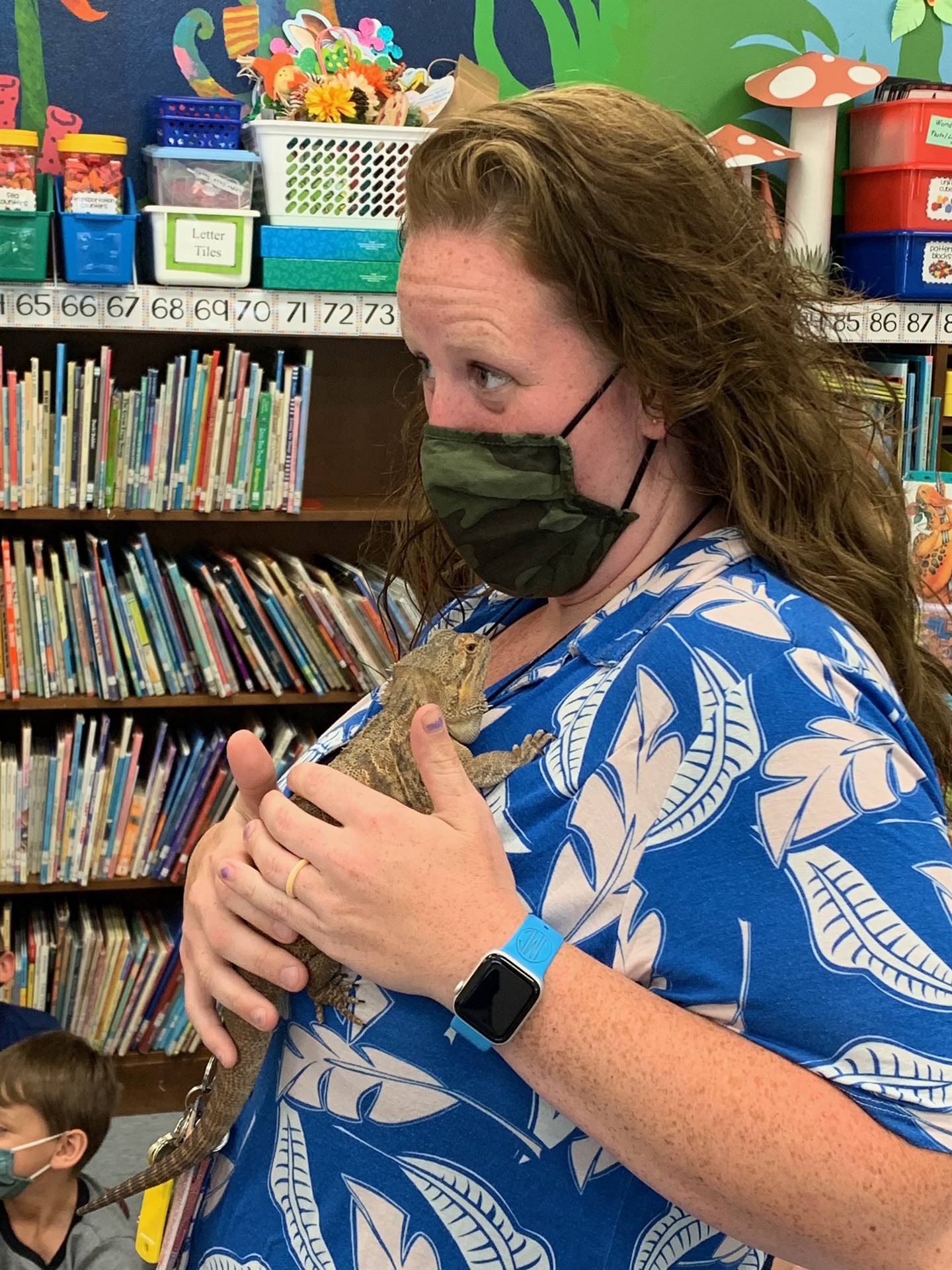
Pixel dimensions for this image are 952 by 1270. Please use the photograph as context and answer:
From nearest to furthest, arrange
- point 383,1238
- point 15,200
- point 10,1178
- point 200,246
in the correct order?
point 383,1238, point 10,1178, point 15,200, point 200,246

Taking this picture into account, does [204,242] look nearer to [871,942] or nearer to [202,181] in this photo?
[202,181]

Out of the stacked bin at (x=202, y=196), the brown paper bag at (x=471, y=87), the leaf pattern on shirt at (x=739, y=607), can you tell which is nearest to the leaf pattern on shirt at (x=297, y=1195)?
the leaf pattern on shirt at (x=739, y=607)

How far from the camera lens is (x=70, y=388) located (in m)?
2.75

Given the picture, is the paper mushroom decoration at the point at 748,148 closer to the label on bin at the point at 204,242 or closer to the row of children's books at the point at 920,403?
the row of children's books at the point at 920,403

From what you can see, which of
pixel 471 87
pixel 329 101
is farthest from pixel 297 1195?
pixel 471 87

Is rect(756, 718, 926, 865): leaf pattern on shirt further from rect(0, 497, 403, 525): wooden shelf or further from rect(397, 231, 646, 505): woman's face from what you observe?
rect(0, 497, 403, 525): wooden shelf

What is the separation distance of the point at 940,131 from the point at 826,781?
2.75 m

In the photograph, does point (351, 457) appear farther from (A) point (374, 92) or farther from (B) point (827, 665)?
(B) point (827, 665)

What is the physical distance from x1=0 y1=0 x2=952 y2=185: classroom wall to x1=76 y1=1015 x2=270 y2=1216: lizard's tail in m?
2.40

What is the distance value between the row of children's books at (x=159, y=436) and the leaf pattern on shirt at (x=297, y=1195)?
196 centimetres

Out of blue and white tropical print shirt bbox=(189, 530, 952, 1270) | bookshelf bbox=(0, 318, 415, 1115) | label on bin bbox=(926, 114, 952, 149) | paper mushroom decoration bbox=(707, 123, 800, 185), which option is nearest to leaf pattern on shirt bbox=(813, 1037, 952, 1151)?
blue and white tropical print shirt bbox=(189, 530, 952, 1270)

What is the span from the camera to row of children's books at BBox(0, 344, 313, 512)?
2.74 meters

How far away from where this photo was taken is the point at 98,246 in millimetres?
2623

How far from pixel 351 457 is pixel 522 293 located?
236cm
